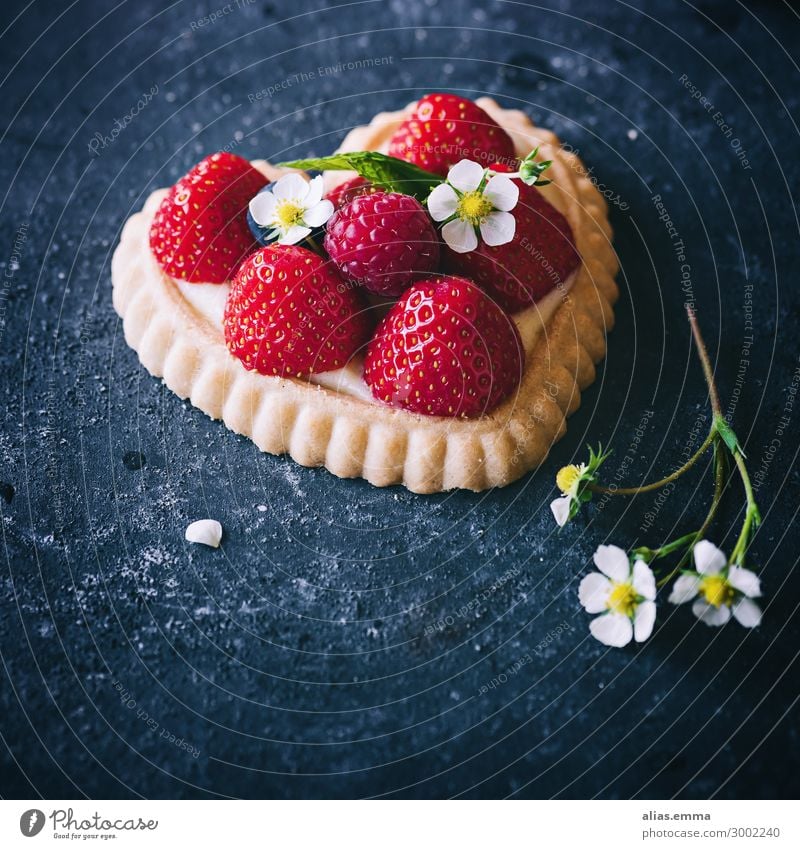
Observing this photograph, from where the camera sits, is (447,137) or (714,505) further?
(447,137)

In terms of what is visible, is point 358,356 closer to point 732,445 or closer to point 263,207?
point 263,207

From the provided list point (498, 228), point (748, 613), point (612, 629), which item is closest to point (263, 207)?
point (498, 228)

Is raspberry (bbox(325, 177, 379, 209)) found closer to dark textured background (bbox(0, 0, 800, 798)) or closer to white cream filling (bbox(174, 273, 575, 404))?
white cream filling (bbox(174, 273, 575, 404))

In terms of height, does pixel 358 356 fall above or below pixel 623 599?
above
